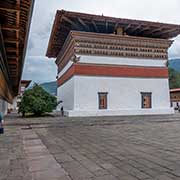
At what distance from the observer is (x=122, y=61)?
17.1 m

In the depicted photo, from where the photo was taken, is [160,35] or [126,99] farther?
[160,35]

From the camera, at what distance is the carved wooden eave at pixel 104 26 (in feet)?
52.0

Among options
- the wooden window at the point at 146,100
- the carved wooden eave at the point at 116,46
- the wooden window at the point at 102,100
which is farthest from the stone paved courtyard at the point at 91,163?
the wooden window at the point at 146,100

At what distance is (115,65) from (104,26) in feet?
10.5

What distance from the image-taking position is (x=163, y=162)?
13.0ft

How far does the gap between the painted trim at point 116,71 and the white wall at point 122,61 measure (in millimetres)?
294

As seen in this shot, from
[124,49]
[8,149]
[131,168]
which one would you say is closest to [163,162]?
[131,168]

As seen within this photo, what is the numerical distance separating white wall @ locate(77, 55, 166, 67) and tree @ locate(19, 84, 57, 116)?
4210 mm

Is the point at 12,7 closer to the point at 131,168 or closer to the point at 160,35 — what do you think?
the point at 131,168

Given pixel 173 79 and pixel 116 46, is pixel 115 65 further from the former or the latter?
pixel 173 79

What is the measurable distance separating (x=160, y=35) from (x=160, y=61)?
262cm

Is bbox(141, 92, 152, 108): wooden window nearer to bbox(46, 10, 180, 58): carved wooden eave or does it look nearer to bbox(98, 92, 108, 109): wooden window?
bbox(98, 92, 108, 109): wooden window

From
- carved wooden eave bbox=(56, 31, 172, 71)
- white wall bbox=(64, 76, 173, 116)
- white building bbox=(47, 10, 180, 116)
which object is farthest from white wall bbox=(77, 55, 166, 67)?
white wall bbox=(64, 76, 173, 116)

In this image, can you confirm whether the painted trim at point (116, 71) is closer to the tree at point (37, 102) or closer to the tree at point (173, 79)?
the tree at point (37, 102)
